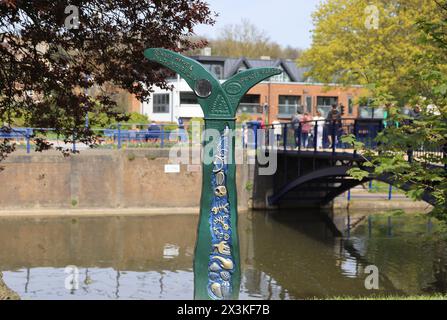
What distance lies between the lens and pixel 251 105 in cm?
5878

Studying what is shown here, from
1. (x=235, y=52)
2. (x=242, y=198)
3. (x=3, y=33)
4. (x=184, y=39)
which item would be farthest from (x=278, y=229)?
(x=235, y=52)

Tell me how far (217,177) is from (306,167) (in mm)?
19842

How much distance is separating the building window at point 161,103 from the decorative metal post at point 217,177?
51.5 m

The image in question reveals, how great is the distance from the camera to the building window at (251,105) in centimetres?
5802

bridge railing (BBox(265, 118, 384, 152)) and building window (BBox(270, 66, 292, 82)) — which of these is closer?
bridge railing (BBox(265, 118, 384, 152))

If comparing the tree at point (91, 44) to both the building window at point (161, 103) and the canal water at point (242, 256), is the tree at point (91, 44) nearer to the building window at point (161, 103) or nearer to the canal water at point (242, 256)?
the canal water at point (242, 256)

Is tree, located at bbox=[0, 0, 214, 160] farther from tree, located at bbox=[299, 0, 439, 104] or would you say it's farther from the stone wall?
tree, located at bbox=[299, 0, 439, 104]

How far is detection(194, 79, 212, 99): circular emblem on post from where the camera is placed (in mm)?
9203

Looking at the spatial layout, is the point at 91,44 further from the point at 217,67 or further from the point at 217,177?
the point at 217,67

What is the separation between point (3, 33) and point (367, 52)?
26669 millimetres

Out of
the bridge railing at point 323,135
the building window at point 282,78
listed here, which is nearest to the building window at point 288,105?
the building window at point 282,78

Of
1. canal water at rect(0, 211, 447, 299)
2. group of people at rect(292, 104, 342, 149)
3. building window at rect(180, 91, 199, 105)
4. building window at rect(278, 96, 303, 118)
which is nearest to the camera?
canal water at rect(0, 211, 447, 299)

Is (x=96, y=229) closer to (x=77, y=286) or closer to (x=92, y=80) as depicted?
(x=77, y=286)

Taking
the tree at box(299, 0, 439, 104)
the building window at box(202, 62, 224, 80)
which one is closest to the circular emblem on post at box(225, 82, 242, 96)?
the tree at box(299, 0, 439, 104)
